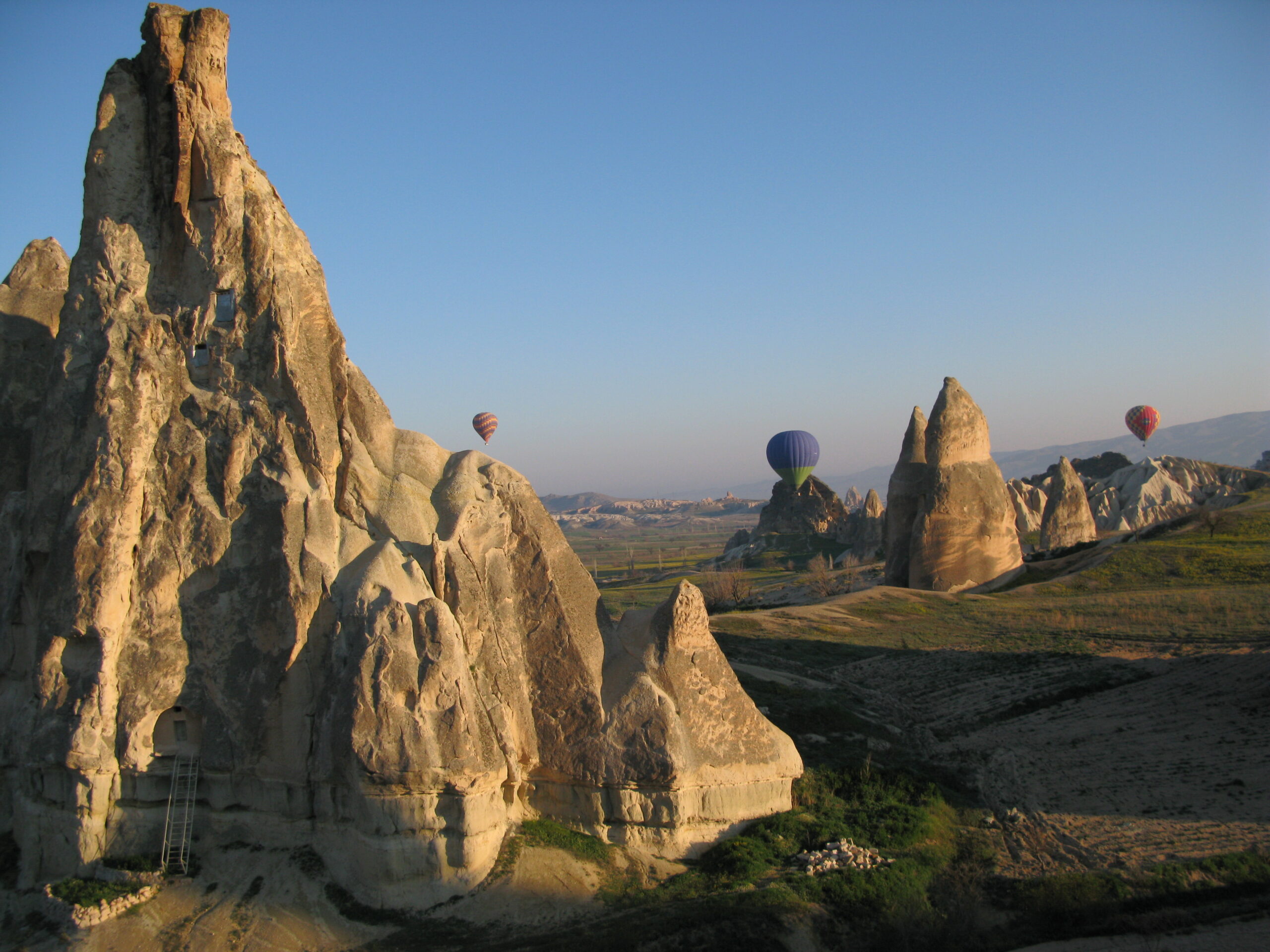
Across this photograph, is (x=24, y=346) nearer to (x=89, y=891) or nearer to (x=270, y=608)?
(x=270, y=608)

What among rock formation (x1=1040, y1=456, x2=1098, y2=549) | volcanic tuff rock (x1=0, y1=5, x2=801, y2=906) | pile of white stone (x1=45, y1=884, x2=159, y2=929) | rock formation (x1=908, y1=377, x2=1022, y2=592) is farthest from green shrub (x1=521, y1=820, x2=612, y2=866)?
rock formation (x1=1040, y1=456, x2=1098, y2=549)

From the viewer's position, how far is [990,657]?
23906 mm

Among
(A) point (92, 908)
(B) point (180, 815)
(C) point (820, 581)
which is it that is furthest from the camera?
(C) point (820, 581)

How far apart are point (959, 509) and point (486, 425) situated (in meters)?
39.7

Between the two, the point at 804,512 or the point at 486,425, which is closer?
the point at 486,425

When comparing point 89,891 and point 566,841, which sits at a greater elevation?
point 89,891

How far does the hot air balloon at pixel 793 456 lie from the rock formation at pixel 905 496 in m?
47.4

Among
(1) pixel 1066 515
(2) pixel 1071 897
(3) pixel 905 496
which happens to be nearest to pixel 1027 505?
(1) pixel 1066 515

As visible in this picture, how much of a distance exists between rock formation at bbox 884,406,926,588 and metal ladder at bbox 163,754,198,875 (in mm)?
29152

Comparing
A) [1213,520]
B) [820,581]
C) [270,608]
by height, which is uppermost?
[270,608]

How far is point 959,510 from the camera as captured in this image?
33.5m

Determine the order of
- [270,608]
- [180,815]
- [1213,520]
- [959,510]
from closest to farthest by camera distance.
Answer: [180,815]
[270,608]
[959,510]
[1213,520]

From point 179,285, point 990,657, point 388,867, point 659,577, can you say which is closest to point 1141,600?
point 990,657

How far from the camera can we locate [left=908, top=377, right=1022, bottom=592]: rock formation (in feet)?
109
